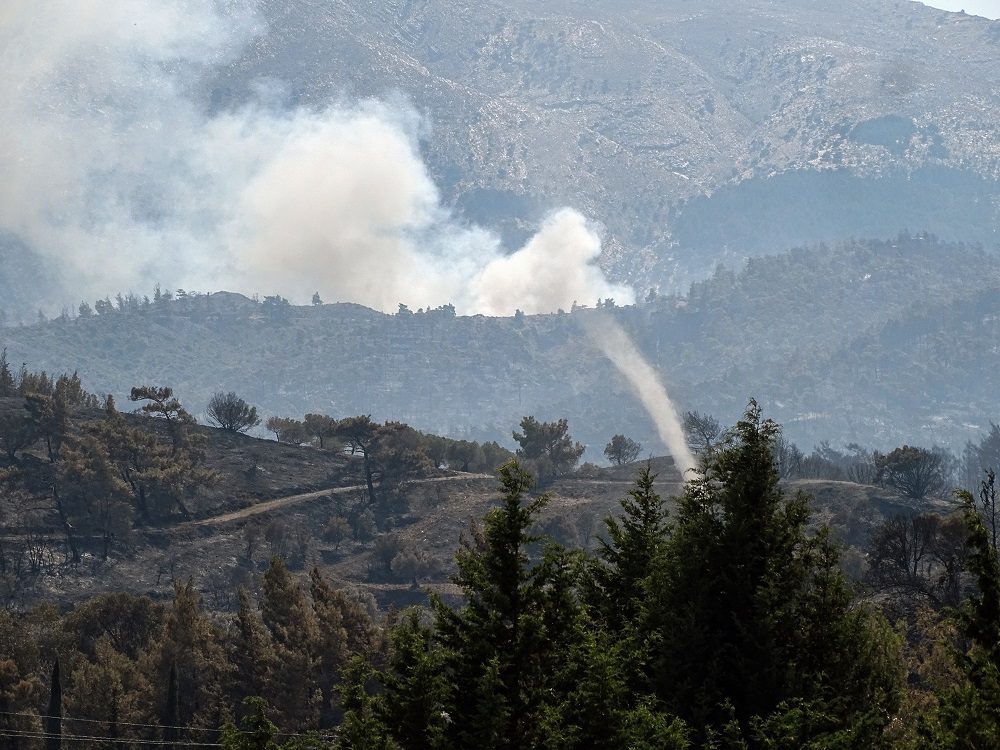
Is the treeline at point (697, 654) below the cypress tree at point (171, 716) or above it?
above

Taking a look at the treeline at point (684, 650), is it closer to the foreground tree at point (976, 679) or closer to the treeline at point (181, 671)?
the foreground tree at point (976, 679)

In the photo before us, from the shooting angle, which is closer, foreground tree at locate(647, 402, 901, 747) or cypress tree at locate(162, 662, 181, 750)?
foreground tree at locate(647, 402, 901, 747)

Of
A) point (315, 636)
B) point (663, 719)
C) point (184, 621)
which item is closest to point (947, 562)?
point (315, 636)

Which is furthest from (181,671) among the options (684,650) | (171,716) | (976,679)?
(976,679)

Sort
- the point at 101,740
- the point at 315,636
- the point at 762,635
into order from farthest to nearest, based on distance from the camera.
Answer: the point at 315,636
the point at 101,740
the point at 762,635

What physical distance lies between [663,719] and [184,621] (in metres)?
79.8

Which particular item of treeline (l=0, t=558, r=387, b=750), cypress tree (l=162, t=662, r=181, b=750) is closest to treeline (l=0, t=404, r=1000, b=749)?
cypress tree (l=162, t=662, r=181, b=750)

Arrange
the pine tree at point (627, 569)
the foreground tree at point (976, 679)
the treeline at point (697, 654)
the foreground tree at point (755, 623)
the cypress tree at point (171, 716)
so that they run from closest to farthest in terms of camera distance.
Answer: the foreground tree at point (976, 679) → the treeline at point (697, 654) → the foreground tree at point (755, 623) → the pine tree at point (627, 569) → the cypress tree at point (171, 716)

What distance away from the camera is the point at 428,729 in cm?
4838

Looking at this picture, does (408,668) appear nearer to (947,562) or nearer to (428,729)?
(428,729)

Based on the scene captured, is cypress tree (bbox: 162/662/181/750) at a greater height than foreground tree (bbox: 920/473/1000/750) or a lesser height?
lesser

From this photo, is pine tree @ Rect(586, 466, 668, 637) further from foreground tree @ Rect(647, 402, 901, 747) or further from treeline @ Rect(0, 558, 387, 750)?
treeline @ Rect(0, 558, 387, 750)

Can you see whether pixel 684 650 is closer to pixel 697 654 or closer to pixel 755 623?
pixel 697 654

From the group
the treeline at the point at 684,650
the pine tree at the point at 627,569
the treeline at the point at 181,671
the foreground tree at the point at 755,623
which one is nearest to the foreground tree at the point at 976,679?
the treeline at the point at 684,650
